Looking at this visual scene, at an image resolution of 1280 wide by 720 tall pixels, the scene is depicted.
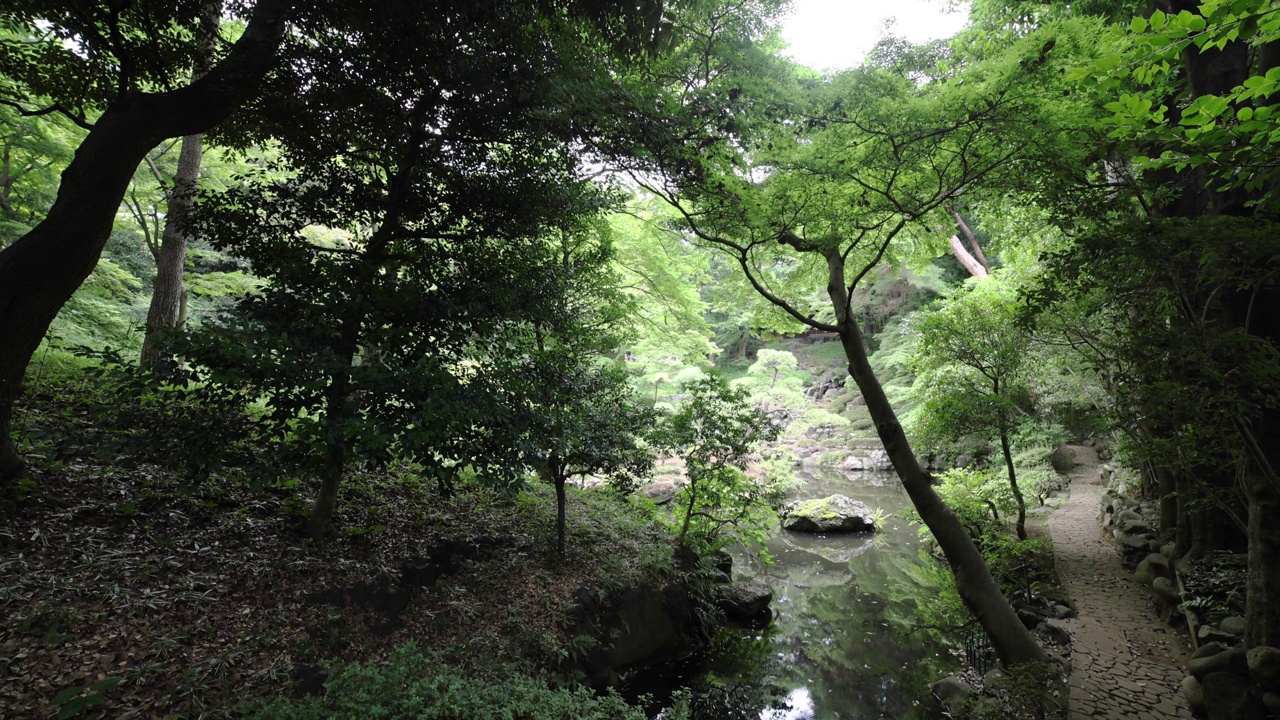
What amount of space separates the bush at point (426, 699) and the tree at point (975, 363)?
21.3 feet

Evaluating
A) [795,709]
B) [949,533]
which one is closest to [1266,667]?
[949,533]

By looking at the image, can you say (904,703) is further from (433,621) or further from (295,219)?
(295,219)

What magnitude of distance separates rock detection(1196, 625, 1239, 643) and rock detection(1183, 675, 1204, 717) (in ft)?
1.75

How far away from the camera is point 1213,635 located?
4188 mm

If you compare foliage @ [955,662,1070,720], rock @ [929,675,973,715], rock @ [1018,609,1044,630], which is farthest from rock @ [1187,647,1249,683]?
rock @ [1018,609,1044,630]

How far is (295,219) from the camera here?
13.3 feet

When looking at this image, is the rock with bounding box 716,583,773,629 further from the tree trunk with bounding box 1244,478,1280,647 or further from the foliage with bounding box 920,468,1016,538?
the tree trunk with bounding box 1244,478,1280,647

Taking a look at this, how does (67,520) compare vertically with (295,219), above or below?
below

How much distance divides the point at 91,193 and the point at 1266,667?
27.6 ft

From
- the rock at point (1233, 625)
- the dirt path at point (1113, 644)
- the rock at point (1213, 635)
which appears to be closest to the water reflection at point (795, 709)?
the dirt path at point (1113, 644)

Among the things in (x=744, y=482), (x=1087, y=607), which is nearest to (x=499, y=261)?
(x=744, y=482)

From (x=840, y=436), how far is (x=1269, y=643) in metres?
16.2

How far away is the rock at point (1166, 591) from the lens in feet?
17.7

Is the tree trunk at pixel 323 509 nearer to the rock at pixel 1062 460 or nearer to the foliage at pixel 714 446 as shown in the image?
the foliage at pixel 714 446
